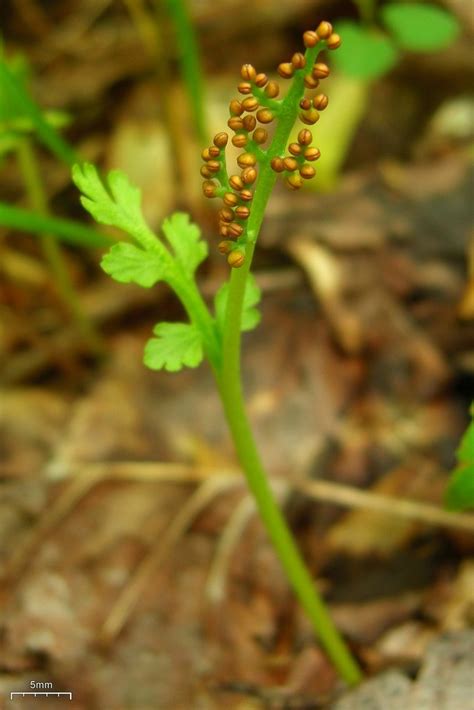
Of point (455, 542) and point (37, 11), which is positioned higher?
point (37, 11)

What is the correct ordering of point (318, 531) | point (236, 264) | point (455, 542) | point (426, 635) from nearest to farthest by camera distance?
1. point (236, 264)
2. point (426, 635)
3. point (455, 542)
4. point (318, 531)

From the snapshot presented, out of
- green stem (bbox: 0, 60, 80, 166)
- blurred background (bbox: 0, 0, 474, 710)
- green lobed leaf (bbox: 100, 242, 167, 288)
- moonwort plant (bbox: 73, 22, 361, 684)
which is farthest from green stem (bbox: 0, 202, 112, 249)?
green lobed leaf (bbox: 100, 242, 167, 288)

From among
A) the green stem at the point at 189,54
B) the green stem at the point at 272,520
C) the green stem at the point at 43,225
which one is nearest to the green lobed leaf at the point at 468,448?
the green stem at the point at 272,520

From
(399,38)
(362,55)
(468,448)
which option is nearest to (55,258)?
(362,55)

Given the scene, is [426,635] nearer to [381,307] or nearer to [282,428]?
[282,428]

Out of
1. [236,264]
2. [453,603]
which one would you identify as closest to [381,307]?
[453,603]

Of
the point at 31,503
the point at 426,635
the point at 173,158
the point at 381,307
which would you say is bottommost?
the point at 426,635

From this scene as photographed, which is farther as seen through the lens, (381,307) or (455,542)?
(381,307)

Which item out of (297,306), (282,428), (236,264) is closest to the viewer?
(236,264)

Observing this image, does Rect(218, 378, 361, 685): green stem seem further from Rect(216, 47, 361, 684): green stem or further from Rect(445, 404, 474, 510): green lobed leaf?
Rect(445, 404, 474, 510): green lobed leaf
